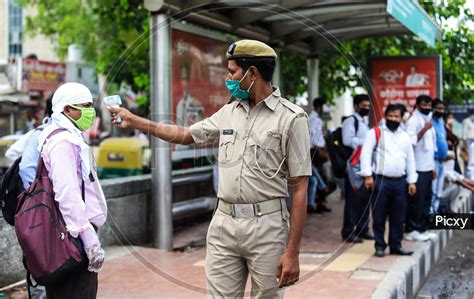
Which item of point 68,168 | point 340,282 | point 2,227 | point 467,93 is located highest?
point 467,93

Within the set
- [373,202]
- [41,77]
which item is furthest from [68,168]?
[41,77]

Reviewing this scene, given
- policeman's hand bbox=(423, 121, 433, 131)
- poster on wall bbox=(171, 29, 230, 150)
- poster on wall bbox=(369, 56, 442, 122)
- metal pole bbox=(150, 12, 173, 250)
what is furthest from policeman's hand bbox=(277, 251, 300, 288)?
poster on wall bbox=(369, 56, 442, 122)

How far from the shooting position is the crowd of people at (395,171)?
22.0 ft

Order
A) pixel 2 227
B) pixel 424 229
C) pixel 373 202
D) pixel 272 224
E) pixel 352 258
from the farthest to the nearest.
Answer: pixel 424 229, pixel 373 202, pixel 352 258, pixel 2 227, pixel 272 224

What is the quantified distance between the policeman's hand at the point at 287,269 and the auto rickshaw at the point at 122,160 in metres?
8.76

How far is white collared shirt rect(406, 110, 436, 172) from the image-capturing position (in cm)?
770

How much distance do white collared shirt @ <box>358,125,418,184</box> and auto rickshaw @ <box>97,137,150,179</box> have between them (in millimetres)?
5685

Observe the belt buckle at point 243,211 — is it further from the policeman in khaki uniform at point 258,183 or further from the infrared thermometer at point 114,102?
the infrared thermometer at point 114,102

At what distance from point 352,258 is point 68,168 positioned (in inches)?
162

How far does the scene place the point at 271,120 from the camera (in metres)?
3.16

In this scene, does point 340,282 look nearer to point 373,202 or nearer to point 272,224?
point 373,202

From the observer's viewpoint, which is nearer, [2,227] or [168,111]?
[2,227]

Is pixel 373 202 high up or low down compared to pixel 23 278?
up

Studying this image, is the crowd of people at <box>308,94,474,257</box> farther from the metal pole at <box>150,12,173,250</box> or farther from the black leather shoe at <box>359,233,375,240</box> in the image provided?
the metal pole at <box>150,12,173,250</box>
